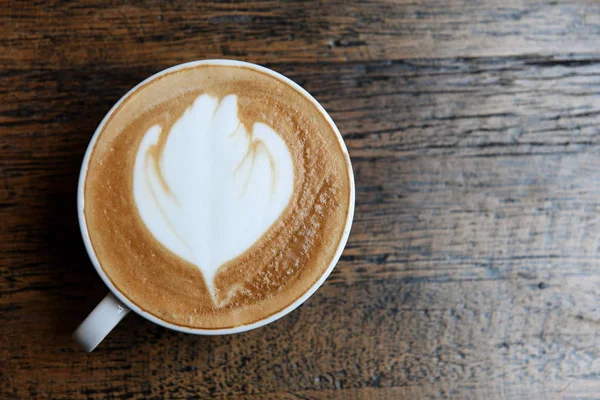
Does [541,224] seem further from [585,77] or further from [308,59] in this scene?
[308,59]

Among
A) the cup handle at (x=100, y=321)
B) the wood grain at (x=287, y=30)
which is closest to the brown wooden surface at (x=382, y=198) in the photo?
the wood grain at (x=287, y=30)

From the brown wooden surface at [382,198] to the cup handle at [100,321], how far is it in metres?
0.14

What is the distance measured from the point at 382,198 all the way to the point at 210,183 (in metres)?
0.34

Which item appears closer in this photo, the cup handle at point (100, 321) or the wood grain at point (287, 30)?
the cup handle at point (100, 321)

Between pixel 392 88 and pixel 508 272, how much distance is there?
42cm

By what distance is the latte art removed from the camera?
2.85 ft

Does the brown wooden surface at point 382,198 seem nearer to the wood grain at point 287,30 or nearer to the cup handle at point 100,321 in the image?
the wood grain at point 287,30

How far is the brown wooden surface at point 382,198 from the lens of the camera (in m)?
1.00

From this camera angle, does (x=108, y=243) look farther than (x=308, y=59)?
No

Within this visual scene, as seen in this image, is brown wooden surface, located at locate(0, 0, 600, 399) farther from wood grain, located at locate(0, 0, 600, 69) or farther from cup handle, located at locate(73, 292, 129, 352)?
cup handle, located at locate(73, 292, 129, 352)

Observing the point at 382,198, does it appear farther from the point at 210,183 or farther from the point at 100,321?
the point at 100,321

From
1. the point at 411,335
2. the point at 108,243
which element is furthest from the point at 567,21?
the point at 108,243

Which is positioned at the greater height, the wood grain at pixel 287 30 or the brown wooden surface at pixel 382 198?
the wood grain at pixel 287 30

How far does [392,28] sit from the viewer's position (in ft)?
3.46
